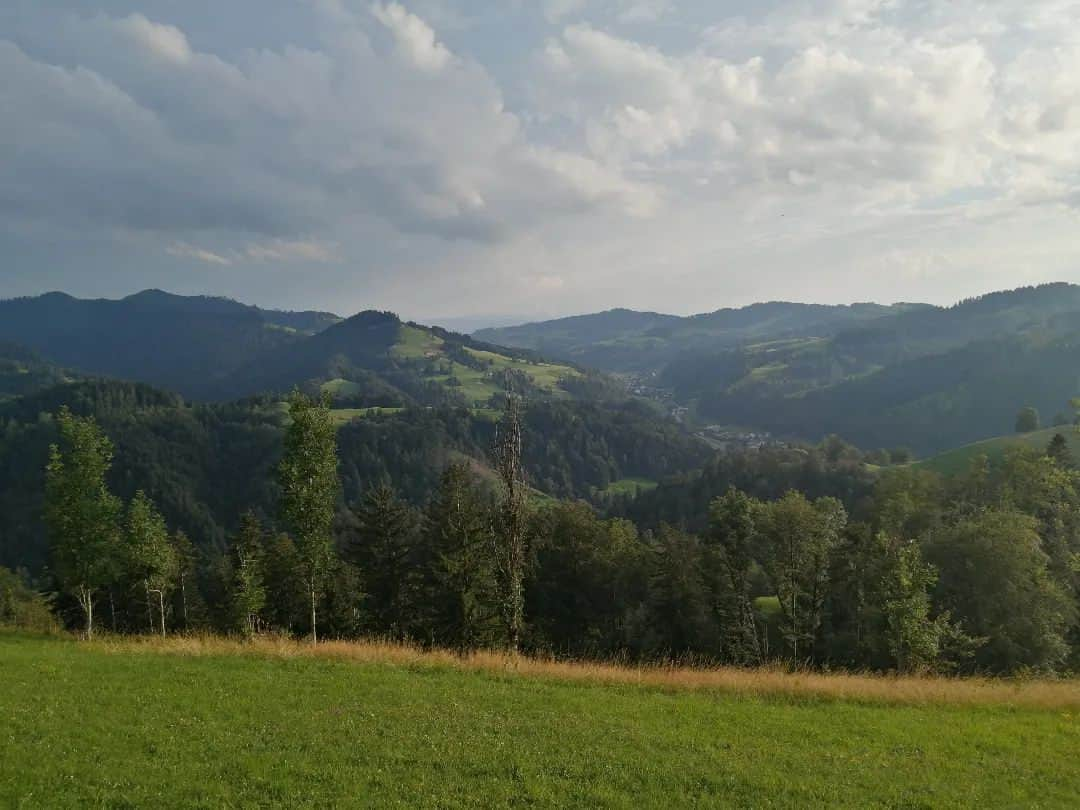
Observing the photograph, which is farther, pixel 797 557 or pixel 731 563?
pixel 731 563

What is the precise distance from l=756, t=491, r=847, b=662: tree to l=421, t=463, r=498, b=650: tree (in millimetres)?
21772

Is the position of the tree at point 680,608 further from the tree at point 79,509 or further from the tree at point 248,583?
the tree at point 79,509

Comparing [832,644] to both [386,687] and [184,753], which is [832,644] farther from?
[184,753]

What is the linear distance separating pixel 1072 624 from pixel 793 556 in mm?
16898

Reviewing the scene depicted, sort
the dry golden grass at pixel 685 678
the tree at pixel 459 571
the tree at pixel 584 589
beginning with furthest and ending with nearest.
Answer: the tree at pixel 584 589 → the tree at pixel 459 571 → the dry golden grass at pixel 685 678

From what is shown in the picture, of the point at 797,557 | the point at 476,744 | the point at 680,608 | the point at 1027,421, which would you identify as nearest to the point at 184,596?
the point at 680,608

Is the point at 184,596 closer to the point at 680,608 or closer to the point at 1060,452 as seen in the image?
the point at 680,608

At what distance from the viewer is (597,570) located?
56688 millimetres

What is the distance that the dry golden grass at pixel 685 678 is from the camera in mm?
17609

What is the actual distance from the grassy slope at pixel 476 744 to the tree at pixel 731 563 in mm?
32454

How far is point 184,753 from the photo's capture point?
11.6 meters

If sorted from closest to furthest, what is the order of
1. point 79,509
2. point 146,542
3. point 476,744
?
point 476,744, point 79,509, point 146,542

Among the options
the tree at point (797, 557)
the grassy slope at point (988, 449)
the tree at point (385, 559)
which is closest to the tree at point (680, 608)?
the tree at point (797, 557)

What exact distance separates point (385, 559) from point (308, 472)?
74.3ft
